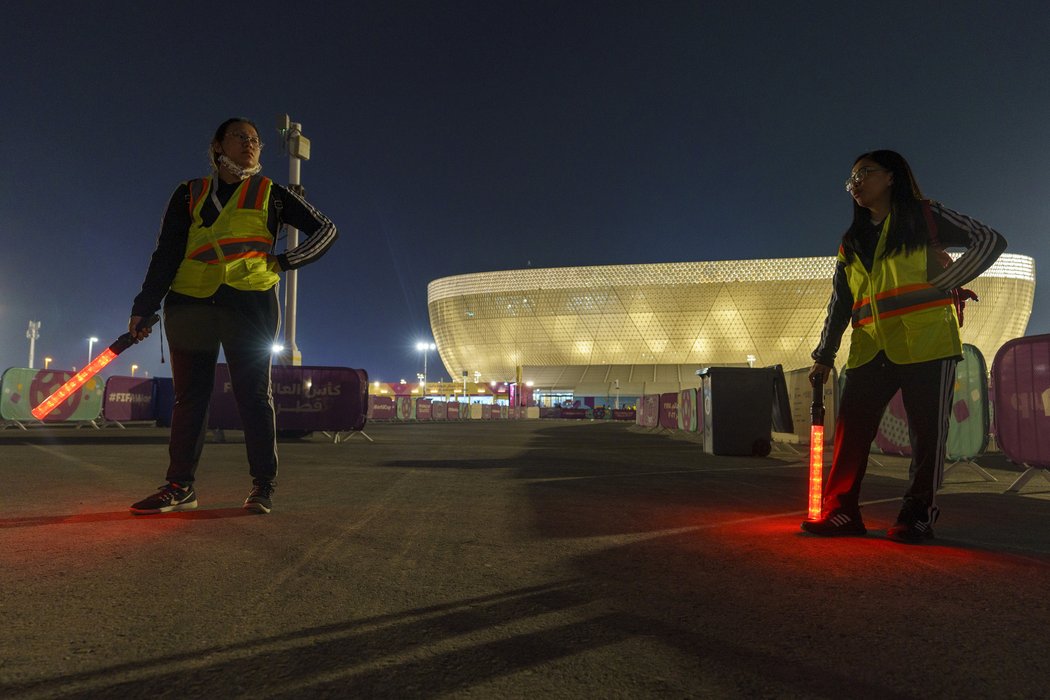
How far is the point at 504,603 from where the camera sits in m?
1.70

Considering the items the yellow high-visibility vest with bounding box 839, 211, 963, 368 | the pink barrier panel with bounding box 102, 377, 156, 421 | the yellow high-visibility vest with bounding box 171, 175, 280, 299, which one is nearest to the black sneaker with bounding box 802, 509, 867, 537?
the yellow high-visibility vest with bounding box 839, 211, 963, 368

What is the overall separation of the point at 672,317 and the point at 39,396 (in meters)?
66.0

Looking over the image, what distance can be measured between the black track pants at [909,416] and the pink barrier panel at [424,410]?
30393 millimetres

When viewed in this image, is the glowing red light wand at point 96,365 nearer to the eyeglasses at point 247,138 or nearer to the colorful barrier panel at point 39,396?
the eyeglasses at point 247,138

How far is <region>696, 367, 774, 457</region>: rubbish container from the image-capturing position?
32.0 feet

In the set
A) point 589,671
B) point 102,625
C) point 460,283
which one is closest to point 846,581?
point 589,671

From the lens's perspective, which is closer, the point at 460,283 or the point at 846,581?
the point at 846,581

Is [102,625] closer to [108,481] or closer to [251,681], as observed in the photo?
[251,681]

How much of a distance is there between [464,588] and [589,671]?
0.69 metres

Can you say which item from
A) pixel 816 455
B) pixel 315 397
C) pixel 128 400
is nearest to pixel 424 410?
pixel 128 400

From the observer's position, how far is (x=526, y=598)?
5.75 ft

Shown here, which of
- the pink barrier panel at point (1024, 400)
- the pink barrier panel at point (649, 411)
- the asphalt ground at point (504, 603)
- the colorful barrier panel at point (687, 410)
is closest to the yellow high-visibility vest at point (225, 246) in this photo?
the asphalt ground at point (504, 603)

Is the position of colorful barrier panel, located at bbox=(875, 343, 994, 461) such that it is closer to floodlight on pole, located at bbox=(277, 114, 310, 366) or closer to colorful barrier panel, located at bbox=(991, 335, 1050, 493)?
colorful barrier panel, located at bbox=(991, 335, 1050, 493)

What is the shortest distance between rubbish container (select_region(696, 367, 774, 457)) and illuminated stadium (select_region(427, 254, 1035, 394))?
6112 cm
